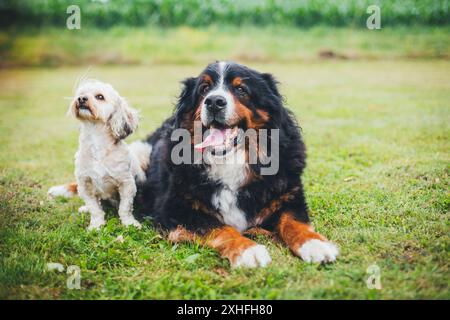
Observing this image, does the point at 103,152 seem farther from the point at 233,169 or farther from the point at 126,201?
the point at 233,169

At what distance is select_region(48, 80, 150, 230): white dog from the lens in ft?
13.9

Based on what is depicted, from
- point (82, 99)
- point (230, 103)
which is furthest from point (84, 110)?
point (230, 103)

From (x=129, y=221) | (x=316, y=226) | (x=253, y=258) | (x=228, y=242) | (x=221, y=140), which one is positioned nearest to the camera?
(x=253, y=258)

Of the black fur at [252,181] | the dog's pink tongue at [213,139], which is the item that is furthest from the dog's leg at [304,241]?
the dog's pink tongue at [213,139]

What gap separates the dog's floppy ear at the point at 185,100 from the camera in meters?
4.09

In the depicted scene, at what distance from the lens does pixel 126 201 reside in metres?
4.32

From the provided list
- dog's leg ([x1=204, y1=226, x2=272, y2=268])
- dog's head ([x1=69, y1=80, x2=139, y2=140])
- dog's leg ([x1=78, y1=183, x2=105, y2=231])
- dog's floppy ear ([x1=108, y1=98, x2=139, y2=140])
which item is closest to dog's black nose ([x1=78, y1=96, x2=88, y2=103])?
dog's head ([x1=69, y1=80, x2=139, y2=140])

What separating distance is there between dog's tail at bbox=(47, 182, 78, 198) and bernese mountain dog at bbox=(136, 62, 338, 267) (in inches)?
61.1

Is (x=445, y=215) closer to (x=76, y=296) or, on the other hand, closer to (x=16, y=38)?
(x=76, y=296)

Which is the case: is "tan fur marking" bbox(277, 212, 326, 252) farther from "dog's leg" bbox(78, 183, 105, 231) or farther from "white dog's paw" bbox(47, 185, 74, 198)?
"white dog's paw" bbox(47, 185, 74, 198)

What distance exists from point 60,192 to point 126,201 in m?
1.17

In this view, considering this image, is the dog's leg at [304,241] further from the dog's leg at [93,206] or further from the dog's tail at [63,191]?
the dog's tail at [63,191]

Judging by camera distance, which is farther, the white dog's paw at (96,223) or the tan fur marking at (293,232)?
the white dog's paw at (96,223)

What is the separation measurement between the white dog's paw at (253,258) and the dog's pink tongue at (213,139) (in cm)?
99
